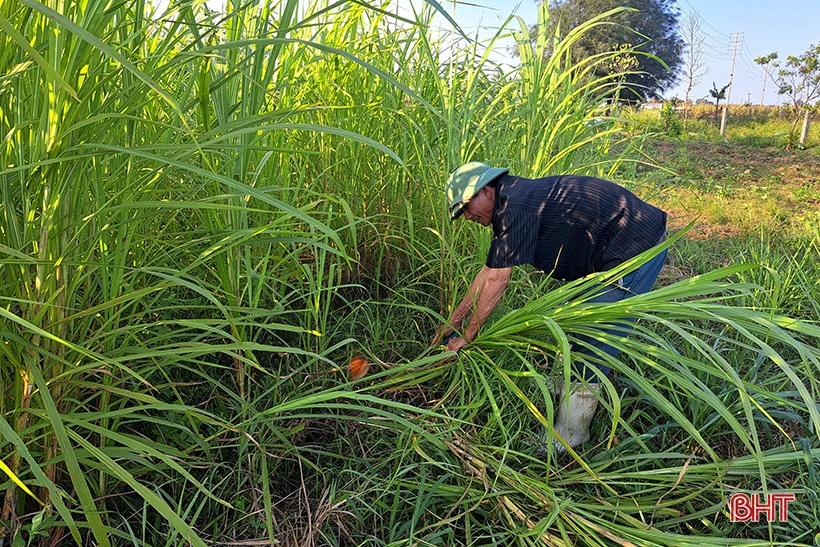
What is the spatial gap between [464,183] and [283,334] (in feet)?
2.47

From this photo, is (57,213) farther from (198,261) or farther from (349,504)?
(349,504)

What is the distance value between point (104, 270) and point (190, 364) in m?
0.59

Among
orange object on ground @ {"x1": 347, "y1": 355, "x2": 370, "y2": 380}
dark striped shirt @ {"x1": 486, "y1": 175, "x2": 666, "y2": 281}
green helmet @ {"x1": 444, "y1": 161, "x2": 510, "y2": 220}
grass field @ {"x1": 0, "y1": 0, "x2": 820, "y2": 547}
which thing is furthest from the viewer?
dark striped shirt @ {"x1": 486, "y1": 175, "x2": 666, "y2": 281}

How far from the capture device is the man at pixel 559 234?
158cm

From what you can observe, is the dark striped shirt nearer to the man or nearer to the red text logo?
the man

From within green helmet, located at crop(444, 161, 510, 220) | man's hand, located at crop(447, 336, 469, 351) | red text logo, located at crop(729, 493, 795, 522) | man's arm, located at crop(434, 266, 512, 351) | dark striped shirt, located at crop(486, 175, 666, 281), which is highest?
green helmet, located at crop(444, 161, 510, 220)

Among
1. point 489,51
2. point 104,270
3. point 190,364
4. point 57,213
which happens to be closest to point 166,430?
point 190,364

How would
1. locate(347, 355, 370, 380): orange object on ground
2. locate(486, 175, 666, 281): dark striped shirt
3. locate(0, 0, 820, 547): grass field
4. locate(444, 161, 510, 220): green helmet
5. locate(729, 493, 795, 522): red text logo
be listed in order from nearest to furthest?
1. locate(0, 0, 820, 547): grass field
2. locate(729, 493, 795, 522): red text logo
3. locate(347, 355, 370, 380): orange object on ground
4. locate(444, 161, 510, 220): green helmet
5. locate(486, 175, 666, 281): dark striped shirt

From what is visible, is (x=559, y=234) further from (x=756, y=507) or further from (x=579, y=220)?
(x=756, y=507)

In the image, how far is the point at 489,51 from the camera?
176cm

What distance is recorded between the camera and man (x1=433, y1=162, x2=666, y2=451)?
1585 mm

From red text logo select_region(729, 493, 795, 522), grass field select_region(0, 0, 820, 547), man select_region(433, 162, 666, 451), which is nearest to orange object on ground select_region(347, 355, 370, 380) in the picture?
grass field select_region(0, 0, 820, 547)

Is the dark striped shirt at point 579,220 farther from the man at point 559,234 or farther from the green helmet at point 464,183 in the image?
the green helmet at point 464,183

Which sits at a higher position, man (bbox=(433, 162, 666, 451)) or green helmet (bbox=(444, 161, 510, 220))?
green helmet (bbox=(444, 161, 510, 220))
